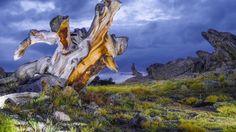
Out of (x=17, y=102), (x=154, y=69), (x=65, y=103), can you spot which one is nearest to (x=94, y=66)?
(x=65, y=103)

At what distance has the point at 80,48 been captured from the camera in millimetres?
28344

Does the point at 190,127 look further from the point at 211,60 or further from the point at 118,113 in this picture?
the point at 211,60

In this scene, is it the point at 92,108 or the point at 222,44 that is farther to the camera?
the point at 222,44

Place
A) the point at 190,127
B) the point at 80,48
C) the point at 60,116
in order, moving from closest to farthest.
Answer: the point at 60,116
the point at 190,127
the point at 80,48

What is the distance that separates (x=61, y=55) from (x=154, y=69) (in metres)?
66.5

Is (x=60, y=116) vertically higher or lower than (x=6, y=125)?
higher

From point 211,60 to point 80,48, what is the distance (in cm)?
5790

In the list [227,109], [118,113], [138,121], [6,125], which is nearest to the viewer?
[6,125]

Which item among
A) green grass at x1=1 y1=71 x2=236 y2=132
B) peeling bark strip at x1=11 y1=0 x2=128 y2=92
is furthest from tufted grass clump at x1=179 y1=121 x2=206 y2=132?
peeling bark strip at x1=11 y1=0 x2=128 y2=92

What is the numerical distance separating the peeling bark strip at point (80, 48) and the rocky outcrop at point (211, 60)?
159 feet

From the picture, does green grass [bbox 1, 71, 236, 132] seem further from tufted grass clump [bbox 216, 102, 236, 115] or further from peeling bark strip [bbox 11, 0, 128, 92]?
peeling bark strip [bbox 11, 0, 128, 92]

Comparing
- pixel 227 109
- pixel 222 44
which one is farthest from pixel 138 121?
pixel 222 44

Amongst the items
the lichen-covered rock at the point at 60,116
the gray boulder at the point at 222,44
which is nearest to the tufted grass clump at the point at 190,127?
the lichen-covered rock at the point at 60,116

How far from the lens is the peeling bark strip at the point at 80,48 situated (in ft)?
90.9
